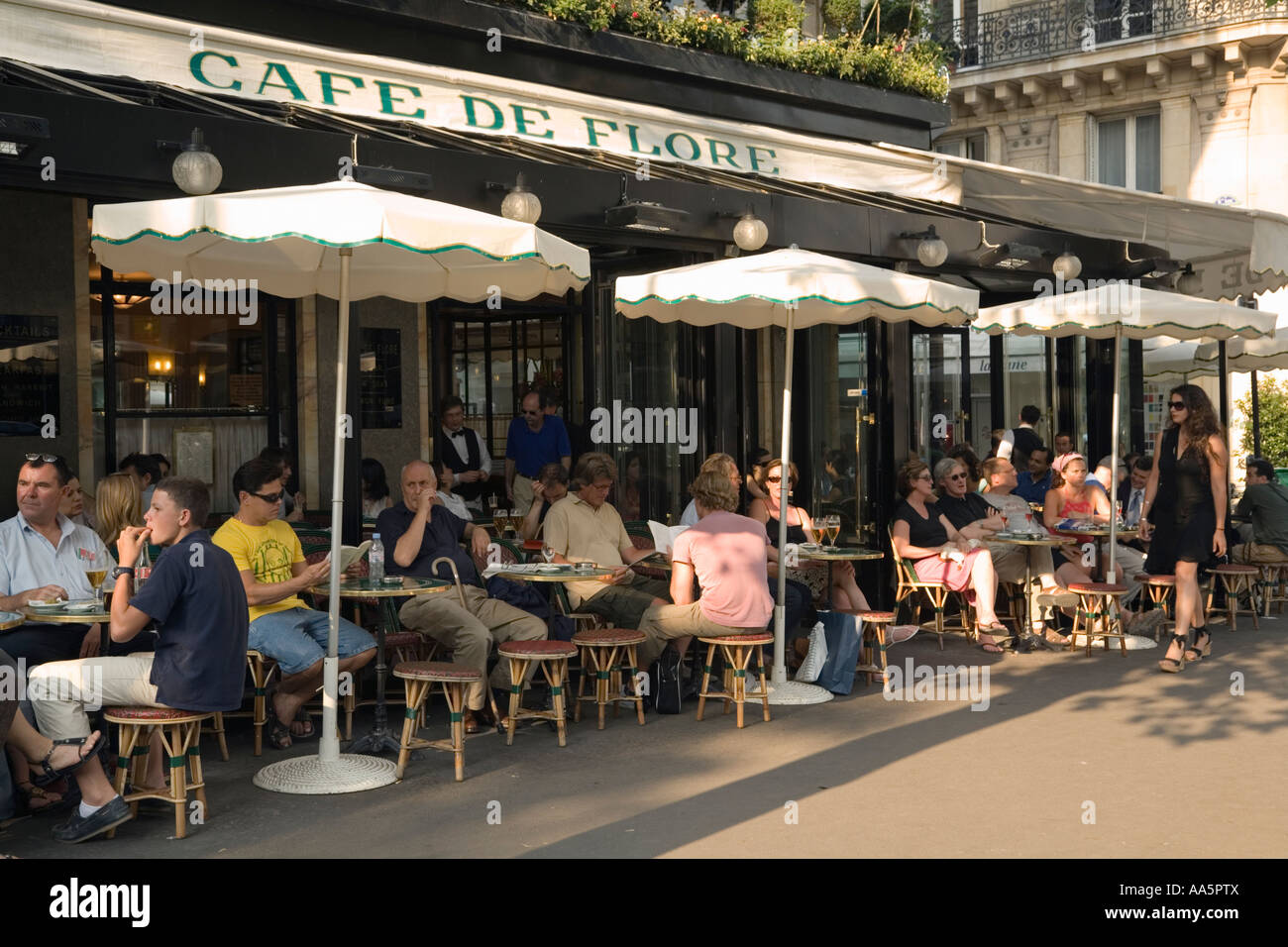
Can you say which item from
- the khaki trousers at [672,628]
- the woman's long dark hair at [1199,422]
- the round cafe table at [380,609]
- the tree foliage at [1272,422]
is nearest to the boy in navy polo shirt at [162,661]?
the round cafe table at [380,609]

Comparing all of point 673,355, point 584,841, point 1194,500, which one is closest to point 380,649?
point 584,841

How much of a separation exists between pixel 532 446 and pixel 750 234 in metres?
2.55

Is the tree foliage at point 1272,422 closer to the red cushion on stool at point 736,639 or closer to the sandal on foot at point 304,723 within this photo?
the red cushion on stool at point 736,639

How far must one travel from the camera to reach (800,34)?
12.8m

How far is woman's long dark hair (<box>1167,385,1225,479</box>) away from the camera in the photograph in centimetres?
867

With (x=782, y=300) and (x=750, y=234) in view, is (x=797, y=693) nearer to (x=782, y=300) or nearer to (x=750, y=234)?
(x=782, y=300)

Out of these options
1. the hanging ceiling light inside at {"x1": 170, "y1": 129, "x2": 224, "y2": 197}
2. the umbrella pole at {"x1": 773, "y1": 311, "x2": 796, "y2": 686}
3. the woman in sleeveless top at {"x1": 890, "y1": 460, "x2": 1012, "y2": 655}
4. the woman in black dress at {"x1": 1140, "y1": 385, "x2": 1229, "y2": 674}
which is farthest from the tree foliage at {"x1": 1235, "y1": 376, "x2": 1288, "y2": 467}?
the hanging ceiling light inside at {"x1": 170, "y1": 129, "x2": 224, "y2": 197}

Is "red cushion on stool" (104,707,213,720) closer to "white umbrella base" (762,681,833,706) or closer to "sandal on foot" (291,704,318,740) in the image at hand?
"sandal on foot" (291,704,318,740)

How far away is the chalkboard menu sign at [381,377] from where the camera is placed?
426 inches

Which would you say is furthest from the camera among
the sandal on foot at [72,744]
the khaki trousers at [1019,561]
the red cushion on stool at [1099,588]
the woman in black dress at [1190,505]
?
the khaki trousers at [1019,561]

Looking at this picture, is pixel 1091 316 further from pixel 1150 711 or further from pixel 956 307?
pixel 1150 711

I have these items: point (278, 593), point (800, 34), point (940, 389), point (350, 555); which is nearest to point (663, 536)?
point (350, 555)

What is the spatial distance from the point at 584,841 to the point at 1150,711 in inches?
148

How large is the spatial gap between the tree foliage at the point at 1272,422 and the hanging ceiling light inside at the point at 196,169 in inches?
720
